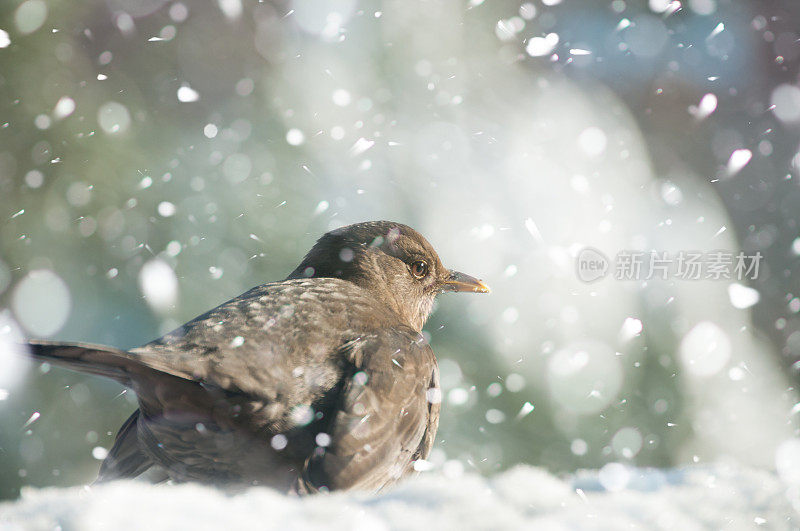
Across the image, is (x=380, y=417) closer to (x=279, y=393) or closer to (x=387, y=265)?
(x=279, y=393)

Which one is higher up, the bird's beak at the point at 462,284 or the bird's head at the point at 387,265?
the bird's head at the point at 387,265

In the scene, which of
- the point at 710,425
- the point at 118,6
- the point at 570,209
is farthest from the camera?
the point at 710,425

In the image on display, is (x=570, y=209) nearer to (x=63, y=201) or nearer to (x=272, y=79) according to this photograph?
(x=272, y=79)

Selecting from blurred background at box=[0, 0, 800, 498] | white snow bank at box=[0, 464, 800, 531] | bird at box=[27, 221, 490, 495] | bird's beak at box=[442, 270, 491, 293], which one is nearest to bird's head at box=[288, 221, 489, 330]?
bird's beak at box=[442, 270, 491, 293]

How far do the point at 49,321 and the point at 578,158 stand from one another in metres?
2.63

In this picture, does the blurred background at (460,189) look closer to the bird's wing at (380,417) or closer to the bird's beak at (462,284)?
the bird's beak at (462,284)

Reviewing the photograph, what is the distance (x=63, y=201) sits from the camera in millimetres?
2318

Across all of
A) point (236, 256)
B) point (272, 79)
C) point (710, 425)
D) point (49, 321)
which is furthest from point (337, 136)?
point (710, 425)

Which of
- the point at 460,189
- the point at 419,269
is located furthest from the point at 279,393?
the point at 460,189

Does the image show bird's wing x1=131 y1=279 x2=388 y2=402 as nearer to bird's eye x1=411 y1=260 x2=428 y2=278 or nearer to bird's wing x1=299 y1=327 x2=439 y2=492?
bird's wing x1=299 y1=327 x2=439 y2=492

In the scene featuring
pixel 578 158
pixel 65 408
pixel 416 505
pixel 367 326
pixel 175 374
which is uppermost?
pixel 175 374

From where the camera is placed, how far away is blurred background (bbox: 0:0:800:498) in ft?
7.62

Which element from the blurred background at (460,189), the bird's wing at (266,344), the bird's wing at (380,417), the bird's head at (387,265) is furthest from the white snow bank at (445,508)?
the bird's head at (387,265)

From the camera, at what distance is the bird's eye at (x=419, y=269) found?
2191mm
